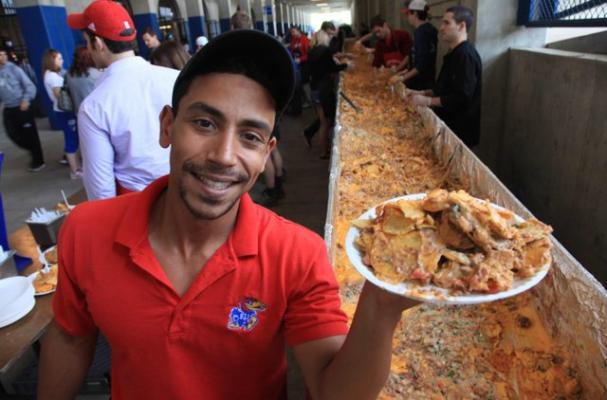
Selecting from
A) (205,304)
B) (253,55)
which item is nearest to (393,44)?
(253,55)

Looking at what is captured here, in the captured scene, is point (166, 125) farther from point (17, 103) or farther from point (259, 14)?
point (259, 14)

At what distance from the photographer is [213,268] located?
1.34 m

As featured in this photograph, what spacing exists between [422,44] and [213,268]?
706 centimetres

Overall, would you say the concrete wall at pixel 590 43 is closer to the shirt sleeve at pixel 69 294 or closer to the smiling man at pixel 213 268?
the smiling man at pixel 213 268

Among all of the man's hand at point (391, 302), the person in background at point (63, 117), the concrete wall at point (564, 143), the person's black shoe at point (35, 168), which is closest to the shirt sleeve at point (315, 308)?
the man's hand at point (391, 302)

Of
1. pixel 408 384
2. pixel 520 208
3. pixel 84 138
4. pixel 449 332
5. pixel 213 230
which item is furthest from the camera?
pixel 84 138

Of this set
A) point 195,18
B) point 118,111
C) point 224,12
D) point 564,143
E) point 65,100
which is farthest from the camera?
point 224,12

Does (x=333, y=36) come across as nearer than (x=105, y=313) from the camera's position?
No

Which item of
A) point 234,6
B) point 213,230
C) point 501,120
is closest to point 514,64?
point 501,120

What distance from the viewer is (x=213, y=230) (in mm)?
1432

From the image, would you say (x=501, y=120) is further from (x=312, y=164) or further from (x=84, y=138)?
(x=84, y=138)

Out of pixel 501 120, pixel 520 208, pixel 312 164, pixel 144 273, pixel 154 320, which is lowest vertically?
pixel 312 164

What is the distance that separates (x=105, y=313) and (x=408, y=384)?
1.28m

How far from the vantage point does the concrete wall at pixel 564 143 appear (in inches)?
154
